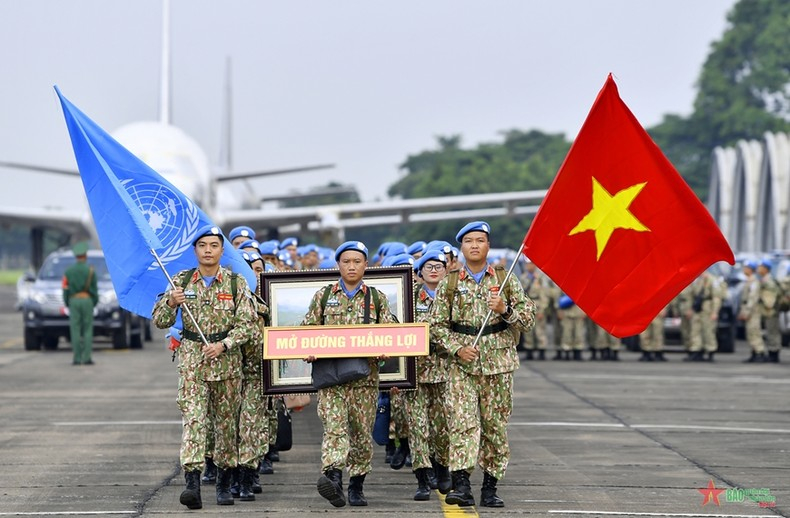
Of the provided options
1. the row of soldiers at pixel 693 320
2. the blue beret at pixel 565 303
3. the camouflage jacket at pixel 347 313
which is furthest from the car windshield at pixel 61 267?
the camouflage jacket at pixel 347 313

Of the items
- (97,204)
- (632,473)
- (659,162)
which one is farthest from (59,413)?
(659,162)

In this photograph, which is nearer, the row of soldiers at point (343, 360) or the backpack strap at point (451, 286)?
the row of soldiers at point (343, 360)

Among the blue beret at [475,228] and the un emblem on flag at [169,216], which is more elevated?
the un emblem on flag at [169,216]

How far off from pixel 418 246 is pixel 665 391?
6.82 m

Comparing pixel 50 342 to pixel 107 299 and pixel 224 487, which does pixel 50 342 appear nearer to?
pixel 107 299

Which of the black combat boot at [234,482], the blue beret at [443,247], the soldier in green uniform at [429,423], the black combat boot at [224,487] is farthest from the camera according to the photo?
the blue beret at [443,247]

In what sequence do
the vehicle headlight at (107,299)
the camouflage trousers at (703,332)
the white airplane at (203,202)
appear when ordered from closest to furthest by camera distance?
1. the camouflage trousers at (703,332)
2. the vehicle headlight at (107,299)
3. the white airplane at (203,202)

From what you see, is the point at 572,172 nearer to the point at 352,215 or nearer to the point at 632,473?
the point at 632,473

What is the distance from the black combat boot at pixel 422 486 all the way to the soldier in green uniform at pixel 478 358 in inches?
16.0

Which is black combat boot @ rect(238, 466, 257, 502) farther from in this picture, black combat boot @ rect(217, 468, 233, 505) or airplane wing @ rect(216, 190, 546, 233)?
airplane wing @ rect(216, 190, 546, 233)

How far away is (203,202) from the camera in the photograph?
39719mm

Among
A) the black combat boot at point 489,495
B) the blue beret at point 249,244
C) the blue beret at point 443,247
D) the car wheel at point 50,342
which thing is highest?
the blue beret at point 249,244

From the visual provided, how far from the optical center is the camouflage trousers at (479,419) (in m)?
10.1

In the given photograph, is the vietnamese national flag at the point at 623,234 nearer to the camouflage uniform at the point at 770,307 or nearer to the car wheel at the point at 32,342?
the camouflage uniform at the point at 770,307
